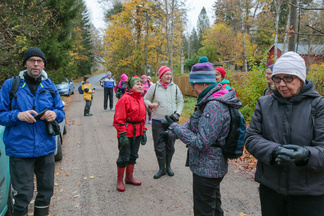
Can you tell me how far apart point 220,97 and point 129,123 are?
2.24 m

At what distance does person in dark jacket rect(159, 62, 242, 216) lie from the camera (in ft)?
7.36

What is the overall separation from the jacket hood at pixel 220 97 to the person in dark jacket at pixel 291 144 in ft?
0.93

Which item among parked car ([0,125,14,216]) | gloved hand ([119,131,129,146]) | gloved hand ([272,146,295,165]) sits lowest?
parked car ([0,125,14,216])

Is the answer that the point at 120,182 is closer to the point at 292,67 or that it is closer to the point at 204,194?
the point at 204,194

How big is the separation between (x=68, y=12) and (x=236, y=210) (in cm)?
1595

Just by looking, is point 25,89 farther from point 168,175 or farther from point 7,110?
point 168,175

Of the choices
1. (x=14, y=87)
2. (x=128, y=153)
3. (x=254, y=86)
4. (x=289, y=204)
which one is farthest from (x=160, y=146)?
(x=254, y=86)

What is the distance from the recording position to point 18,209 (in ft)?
8.82

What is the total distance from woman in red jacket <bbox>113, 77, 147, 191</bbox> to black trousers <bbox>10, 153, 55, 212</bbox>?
124 centimetres

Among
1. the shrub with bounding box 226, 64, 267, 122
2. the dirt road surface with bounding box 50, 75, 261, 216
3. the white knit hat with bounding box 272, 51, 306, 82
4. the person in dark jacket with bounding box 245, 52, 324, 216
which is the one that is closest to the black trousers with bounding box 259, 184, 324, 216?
the person in dark jacket with bounding box 245, 52, 324, 216

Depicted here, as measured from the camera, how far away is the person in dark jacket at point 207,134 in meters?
2.24

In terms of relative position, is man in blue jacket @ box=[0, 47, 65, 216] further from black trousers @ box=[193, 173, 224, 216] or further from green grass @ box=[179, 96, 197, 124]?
green grass @ box=[179, 96, 197, 124]

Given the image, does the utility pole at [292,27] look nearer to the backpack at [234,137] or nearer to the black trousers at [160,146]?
the black trousers at [160,146]

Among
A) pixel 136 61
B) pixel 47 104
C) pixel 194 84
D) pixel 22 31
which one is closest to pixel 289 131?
pixel 194 84
